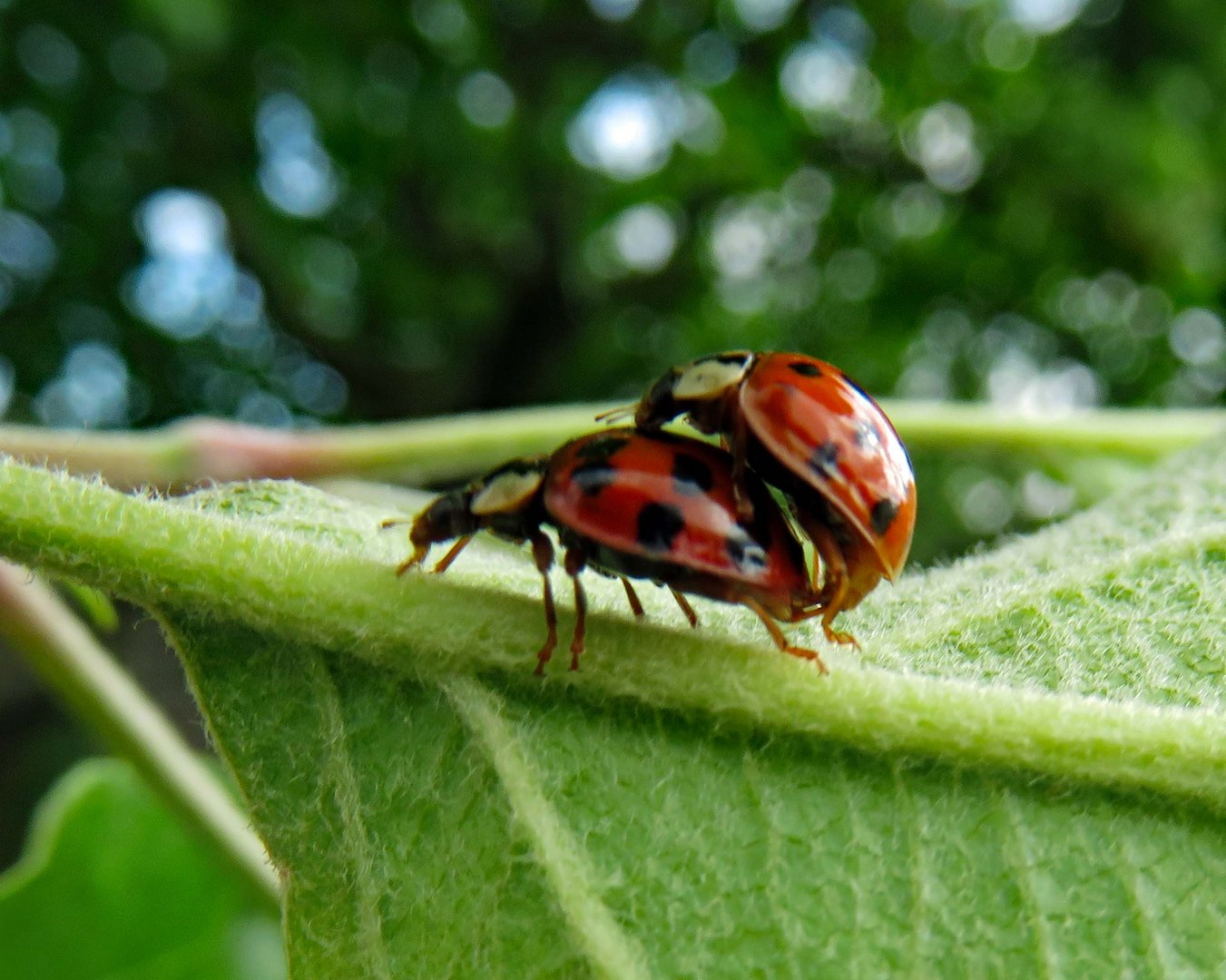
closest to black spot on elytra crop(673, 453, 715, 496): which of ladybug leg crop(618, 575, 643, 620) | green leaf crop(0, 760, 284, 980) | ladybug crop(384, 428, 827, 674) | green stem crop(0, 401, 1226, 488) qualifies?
ladybug crop(384, 428, 827, 674)

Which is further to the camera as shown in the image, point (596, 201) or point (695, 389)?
point (596, 201)

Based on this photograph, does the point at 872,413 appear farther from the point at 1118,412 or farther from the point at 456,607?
A: the point at 1118,412

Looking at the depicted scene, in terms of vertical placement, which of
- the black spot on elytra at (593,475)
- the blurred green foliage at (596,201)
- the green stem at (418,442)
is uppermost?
the black spot on elytra at (593,475)

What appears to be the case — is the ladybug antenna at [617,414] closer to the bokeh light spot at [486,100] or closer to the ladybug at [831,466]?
the ladybug at [831,466]

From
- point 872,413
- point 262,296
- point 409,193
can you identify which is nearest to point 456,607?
point 872,413

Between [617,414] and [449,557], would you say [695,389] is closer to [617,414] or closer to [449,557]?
[617,414]

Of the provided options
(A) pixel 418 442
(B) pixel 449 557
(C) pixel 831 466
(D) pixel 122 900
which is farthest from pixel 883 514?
(D) pixel 122 900

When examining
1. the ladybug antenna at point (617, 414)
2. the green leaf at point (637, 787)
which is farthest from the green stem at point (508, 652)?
the ladybug antenna at point (617, 414)
